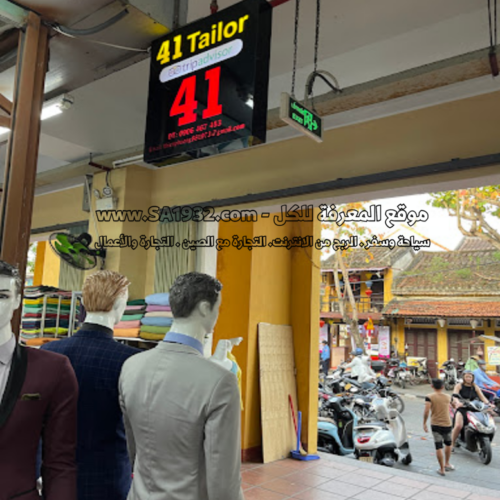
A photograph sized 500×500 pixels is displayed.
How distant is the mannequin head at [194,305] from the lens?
1.69 meters

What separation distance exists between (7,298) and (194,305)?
1.92 feet

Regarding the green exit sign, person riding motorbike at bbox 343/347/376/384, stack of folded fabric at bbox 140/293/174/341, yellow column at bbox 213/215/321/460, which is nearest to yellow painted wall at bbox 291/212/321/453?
yellow column at bbox 213/215/321/460

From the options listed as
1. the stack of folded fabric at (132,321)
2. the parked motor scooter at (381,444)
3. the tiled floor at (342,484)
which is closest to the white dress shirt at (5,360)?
the stack of folded fabric at (132,321)

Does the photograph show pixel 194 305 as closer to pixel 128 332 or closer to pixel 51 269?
pixel 128 332

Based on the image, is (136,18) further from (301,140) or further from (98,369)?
(301,140)

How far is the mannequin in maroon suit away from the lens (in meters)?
1.32

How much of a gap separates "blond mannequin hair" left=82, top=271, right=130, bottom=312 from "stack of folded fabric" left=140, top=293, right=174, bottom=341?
2.27 meters

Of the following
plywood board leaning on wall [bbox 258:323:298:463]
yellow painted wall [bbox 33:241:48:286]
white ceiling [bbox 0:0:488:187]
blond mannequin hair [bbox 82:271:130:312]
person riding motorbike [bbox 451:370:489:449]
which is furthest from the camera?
yellow painted wall [bbox 33:241:48:286]

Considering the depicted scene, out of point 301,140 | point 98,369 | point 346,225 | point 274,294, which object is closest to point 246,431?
point 274,294

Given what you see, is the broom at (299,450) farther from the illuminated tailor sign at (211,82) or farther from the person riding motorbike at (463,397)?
the illuminated tailor sign at (211,82)

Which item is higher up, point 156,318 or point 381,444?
point 156,318

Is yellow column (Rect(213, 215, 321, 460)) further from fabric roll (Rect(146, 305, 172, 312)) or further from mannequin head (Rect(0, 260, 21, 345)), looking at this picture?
mannequin head (Rect(0, 260, 21, 345))

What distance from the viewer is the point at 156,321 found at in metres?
4.38

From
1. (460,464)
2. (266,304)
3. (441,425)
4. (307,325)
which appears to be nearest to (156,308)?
(266,304)
